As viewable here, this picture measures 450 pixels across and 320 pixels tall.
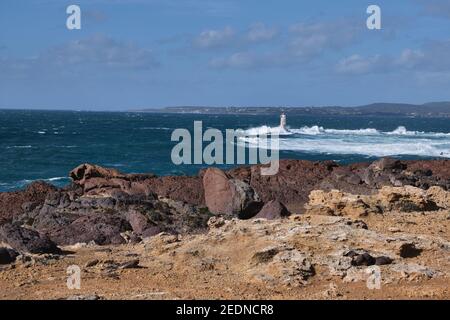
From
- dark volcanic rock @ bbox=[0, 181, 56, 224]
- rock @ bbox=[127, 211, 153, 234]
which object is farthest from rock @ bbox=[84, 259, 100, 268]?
dark volcanic rock @ bbox=[0, 181, 56, 224]

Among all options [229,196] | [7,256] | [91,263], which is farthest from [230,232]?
[229,196]

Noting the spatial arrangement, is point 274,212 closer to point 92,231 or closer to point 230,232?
point 230,232

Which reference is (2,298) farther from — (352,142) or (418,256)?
(352,142)

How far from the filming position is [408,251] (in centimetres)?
1156

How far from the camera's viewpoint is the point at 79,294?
9461mm

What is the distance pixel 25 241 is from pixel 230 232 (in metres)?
4.41

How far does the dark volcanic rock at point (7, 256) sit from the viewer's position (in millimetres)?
11961

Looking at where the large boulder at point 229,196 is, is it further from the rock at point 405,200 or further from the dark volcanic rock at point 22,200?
the dark volcanic rock at point 22,200

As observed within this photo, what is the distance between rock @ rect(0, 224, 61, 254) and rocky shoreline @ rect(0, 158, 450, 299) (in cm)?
3

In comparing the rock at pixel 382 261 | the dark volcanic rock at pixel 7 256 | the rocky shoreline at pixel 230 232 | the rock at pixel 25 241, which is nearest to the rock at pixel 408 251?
the rocky shoreline at pixel 230 232

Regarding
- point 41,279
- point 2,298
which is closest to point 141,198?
point 41,279

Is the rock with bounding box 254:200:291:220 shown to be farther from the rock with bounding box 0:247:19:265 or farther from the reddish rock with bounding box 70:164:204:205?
the rock with bounding box 0:247:19:265

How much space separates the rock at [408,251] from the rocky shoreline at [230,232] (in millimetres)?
19
